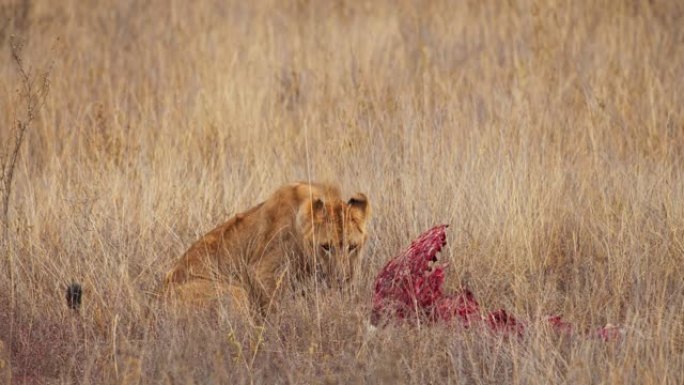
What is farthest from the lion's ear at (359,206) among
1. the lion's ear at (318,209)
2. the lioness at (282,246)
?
the lion's ear at (318,209)

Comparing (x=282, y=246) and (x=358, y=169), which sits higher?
(x=358, y=169)

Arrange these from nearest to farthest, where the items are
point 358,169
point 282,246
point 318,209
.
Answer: point 318,209 < point 282,246 < point 358,169

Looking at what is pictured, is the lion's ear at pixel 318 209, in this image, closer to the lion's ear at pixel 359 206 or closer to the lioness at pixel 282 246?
the lioness at pixel 282 246

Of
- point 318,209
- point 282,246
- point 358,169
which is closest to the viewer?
point 318,209

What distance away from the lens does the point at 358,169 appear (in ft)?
24.8

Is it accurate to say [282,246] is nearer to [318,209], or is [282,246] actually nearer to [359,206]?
[318,209]

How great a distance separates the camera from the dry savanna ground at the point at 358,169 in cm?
490

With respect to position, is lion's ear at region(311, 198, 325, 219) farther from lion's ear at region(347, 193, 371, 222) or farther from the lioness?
lion's ear at region(347, 193, 371, 222)

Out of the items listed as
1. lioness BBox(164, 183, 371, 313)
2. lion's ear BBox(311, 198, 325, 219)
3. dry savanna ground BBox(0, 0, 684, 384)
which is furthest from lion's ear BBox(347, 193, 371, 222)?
dry savanna ground BBox(0, 0, 684, 384)

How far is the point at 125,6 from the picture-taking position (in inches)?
483

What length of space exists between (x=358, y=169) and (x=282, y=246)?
161cm

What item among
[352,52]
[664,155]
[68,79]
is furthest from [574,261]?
[68,79]

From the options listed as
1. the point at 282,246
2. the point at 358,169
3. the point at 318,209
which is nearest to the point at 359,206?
the point at 318,209

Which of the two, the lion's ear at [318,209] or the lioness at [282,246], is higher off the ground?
the lion's ear at [318,209]
